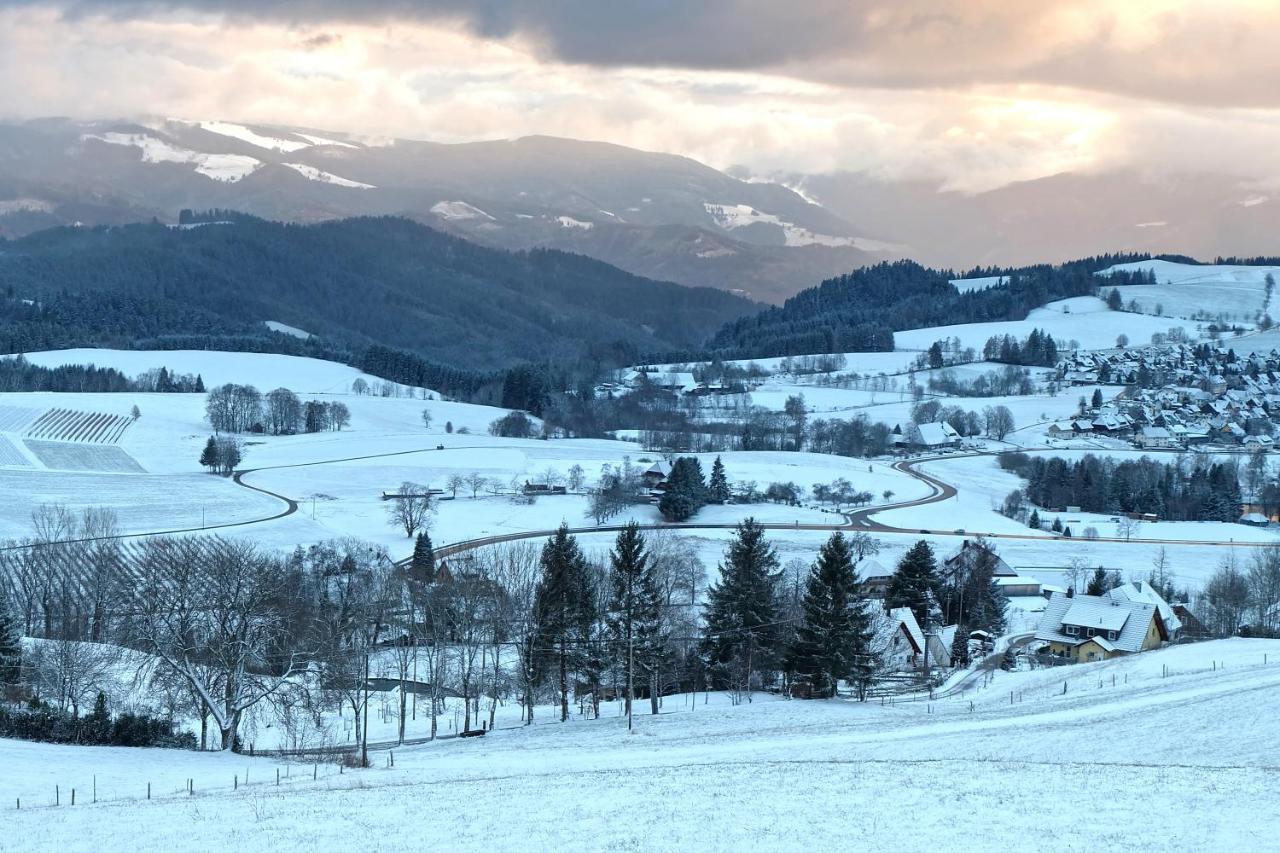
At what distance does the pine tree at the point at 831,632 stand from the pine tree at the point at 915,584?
48.1ft

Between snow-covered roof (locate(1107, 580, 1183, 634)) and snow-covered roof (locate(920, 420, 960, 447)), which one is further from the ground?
snow-covered roof (locate(920, 420, 960, 447))

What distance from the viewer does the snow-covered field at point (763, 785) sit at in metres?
20.5

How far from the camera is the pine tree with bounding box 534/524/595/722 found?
1581 inches

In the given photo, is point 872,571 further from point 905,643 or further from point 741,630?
point 741,630

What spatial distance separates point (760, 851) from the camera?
19656 millimetres

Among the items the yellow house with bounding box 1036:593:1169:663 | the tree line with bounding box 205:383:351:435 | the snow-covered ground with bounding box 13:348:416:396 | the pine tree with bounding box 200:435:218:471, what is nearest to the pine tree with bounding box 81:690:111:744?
the yellow house with bounding box 1036:593:1169:663

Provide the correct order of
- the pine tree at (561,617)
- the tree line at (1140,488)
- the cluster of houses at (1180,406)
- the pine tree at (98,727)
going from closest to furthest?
the pine tree at (98,727) → the pine tree at (561,617) → the tree line at (1140,488) → the cluster of houses at (1180,406)

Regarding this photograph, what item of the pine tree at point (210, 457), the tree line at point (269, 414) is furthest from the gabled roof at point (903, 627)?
the tree line at point (269, 414)

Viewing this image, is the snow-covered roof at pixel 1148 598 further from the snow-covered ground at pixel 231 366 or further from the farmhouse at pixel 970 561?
the snow-covered ground at pixel 231 366

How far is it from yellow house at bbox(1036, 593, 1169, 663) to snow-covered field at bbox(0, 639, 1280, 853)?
54.8ft

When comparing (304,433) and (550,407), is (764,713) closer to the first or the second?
(304,433)

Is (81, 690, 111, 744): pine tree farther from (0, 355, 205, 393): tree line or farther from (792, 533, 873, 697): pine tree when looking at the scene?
(0, 355, 205, 393): tree line

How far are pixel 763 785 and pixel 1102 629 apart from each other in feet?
114

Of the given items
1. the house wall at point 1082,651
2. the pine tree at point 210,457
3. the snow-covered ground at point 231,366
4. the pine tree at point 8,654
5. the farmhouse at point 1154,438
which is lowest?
the house wall at point 1082,651
